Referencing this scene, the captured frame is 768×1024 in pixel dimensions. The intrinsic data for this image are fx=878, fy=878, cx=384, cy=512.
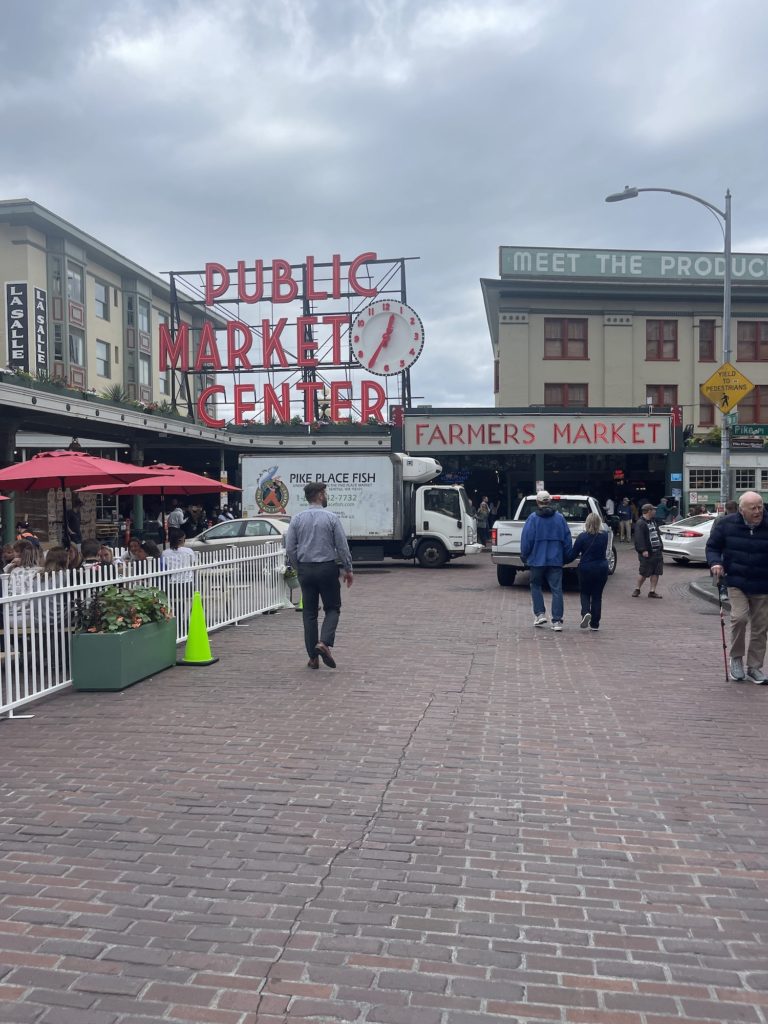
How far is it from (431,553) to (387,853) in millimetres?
18604

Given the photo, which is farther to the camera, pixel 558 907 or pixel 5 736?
pixel 5 736

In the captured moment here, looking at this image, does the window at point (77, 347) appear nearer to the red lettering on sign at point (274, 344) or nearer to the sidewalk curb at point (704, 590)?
the red lettering on sign at point (274, 344)

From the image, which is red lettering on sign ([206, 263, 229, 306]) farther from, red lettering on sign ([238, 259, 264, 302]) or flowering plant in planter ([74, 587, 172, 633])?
flowering plant in planter ([74, 587, 172, 633])

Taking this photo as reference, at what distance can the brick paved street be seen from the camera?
122 inches

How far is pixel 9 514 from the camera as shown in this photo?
68.2 feet

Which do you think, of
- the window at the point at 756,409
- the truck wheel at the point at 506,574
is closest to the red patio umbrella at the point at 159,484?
the truck wheel at the point at 506,574

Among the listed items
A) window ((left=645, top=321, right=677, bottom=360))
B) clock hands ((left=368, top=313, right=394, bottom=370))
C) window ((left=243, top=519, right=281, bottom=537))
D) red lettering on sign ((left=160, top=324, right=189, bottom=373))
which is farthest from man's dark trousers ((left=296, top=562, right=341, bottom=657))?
window ((left=645, top=321, right=677, bottom=360))

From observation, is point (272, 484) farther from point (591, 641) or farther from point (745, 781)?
point (745, 781)

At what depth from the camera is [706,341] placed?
3897cm

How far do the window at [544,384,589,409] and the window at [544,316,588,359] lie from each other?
1.31 metres

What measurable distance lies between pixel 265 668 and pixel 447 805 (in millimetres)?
4373

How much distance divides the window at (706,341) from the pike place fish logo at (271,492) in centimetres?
2354

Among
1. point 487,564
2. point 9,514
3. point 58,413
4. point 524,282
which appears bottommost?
point 487,564

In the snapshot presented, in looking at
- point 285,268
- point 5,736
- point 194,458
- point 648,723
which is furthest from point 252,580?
point 285,268
